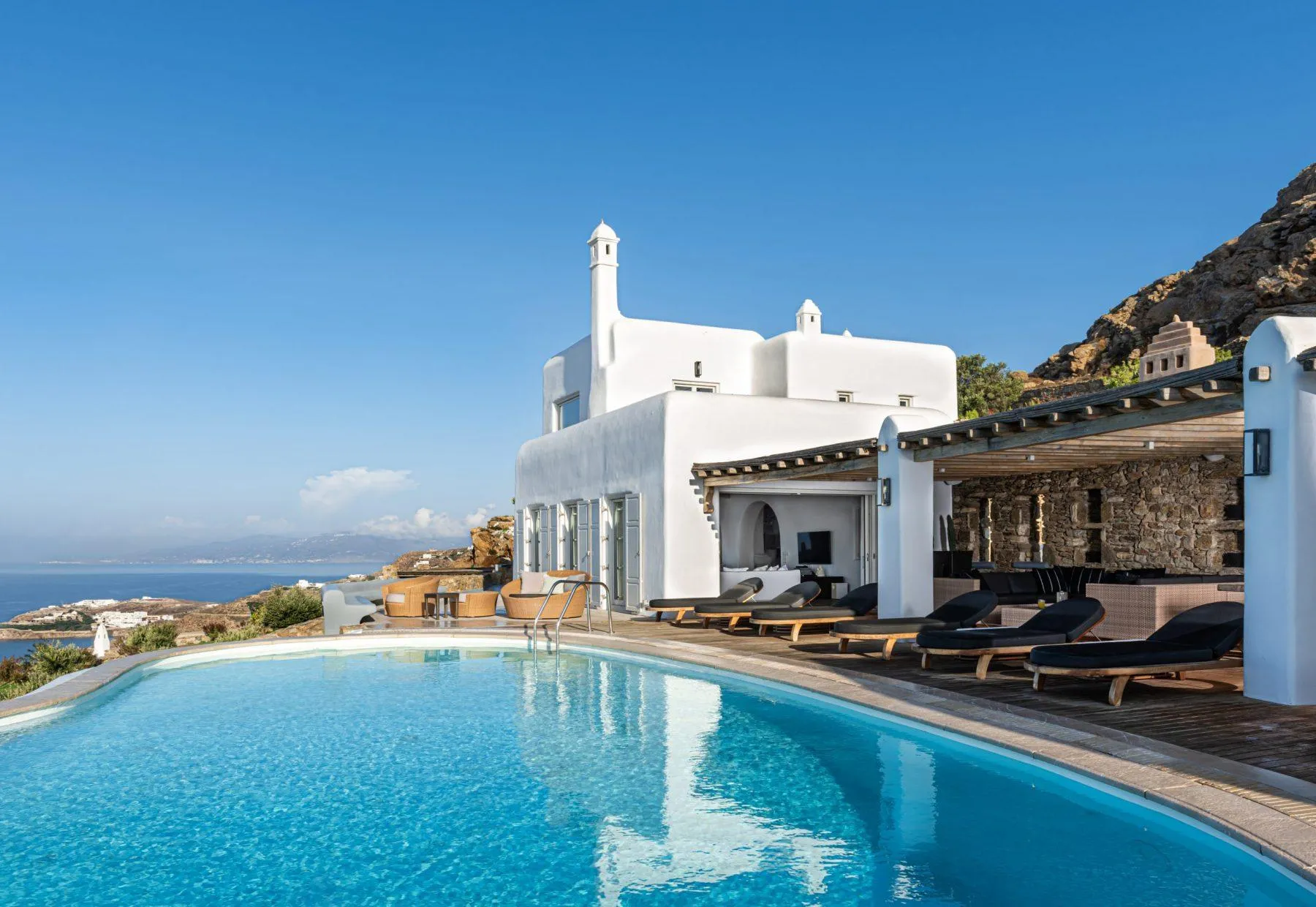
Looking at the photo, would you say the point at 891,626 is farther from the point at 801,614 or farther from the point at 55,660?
the point at 55,660

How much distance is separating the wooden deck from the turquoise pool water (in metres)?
1.08

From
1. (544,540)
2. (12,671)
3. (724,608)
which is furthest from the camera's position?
(544,540)

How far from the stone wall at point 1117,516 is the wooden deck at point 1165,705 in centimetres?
713

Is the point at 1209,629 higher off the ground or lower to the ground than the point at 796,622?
higher

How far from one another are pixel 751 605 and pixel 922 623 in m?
3.97

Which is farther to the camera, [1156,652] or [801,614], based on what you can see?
[801,614]

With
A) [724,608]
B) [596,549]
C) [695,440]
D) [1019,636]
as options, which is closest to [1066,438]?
[1019,636]

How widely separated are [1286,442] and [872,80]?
64.8 ft

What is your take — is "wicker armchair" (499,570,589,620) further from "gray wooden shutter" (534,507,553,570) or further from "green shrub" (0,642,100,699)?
"green shrub" (0,642,100,699)

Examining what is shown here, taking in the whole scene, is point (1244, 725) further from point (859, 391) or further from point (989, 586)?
point (859, 391)

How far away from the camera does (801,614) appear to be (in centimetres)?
1288

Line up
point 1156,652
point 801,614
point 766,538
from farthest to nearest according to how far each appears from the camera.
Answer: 1. point 766,538
2. point 801,614
3. point 1156,652

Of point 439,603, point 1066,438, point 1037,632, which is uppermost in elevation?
point 1066,438

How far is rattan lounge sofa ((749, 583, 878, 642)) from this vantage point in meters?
12.8
